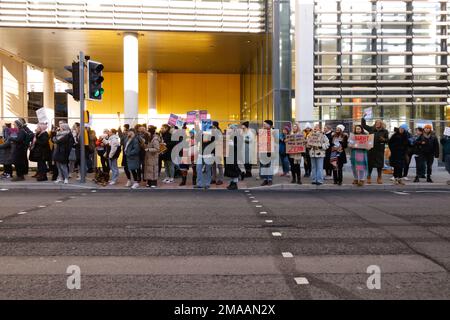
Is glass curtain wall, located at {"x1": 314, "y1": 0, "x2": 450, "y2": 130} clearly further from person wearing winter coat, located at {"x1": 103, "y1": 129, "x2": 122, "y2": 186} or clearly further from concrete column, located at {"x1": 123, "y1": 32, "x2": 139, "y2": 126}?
person wearing winter coat, located at {"x1": 103, "y1": 129, "x2": 122, "y2": 186}

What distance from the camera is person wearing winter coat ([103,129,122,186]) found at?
14.2 m

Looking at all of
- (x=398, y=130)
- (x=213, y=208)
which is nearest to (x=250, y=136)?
(x=398, y=130)

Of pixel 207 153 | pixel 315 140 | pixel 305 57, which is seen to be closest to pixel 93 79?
pixel 207 153

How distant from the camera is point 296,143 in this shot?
14023 millimetres

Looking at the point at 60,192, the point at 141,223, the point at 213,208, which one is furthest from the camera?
the point at 60,192

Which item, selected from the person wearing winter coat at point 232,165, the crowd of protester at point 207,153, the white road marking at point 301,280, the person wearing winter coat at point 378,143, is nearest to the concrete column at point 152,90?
the crowd of protester at point 207,153

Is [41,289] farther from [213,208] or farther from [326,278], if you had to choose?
[213,208]

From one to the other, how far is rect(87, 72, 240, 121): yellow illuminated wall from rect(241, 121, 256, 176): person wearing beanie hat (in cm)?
2035

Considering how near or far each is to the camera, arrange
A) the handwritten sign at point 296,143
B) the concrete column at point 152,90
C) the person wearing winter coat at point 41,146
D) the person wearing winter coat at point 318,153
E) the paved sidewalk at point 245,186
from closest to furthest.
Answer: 1. the person wearing winter coat at point 318,153
2. the paved sidewalk at point 245,186
3. the handwritten sign at point 296,143
4. the person wearing winter coat at point 41,146
5. the concrete column at point 152,90

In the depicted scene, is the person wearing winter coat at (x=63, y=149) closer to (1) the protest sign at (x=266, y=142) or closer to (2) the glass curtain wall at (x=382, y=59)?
(1) the protest sign at (x=266, y=142)

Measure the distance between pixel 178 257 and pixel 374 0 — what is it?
18.1 meters

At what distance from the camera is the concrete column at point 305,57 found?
2041cm

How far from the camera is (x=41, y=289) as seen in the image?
452 cm

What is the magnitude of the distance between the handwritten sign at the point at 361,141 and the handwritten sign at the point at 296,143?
1.34 meters
